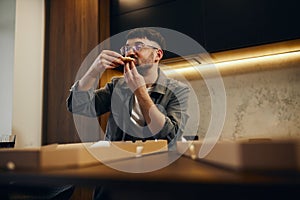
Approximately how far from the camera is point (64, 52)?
2441 mm

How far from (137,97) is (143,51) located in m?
0.27

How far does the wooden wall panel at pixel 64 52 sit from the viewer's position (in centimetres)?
234

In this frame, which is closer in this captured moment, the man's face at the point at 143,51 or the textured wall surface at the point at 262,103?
the man's face at the point at 143,51

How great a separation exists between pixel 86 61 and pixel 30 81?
1.81 feet

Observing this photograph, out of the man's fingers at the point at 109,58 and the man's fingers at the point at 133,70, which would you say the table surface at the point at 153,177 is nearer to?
the man's fingers at the point at 109,58

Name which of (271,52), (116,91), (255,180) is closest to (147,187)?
(255,180)

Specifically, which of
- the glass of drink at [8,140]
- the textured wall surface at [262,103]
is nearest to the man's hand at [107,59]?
the textured wall surface at [262,103]

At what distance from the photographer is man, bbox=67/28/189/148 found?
1.02 m

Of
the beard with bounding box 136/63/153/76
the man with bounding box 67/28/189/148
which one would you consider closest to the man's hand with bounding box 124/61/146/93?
the man with bounding box 67/28/189/148

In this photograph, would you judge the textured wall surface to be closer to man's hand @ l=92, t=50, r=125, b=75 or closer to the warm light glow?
the warm light glow

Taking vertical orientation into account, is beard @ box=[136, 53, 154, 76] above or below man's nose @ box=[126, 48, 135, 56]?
below

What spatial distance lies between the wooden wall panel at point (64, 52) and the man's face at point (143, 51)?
1.10m

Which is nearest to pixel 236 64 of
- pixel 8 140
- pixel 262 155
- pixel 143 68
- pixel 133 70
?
pixel 143 68

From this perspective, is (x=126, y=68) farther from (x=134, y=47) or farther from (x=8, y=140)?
(x=8, y=140)
